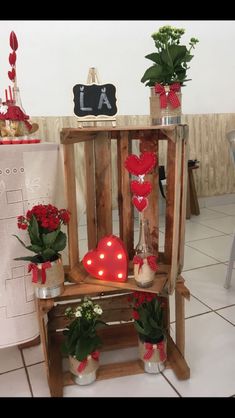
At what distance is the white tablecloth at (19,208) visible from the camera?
1.32m

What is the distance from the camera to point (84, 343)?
133cm

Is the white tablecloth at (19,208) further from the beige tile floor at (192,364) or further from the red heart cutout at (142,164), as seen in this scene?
the red heart cutout at (142,164)

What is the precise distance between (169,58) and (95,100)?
31cm

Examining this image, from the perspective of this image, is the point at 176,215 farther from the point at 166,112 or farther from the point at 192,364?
the point at 192,364

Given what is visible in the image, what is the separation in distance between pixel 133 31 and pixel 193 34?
715 mm

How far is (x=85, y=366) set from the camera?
1.33 m

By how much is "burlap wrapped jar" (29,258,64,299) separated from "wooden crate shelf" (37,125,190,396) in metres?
0.03

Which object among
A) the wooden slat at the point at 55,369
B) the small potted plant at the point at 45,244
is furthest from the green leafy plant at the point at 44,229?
the wooden slat at the point at 55,369

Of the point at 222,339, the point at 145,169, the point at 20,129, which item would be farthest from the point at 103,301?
the point at 20,129

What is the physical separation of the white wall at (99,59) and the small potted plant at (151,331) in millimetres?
2378

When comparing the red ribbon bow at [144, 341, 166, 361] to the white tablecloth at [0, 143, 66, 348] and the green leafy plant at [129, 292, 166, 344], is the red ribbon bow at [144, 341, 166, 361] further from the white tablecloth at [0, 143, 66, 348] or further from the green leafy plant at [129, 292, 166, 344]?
the white tablecloth at [0, 143, 66, 348]

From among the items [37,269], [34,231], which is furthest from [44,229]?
[37,269]
